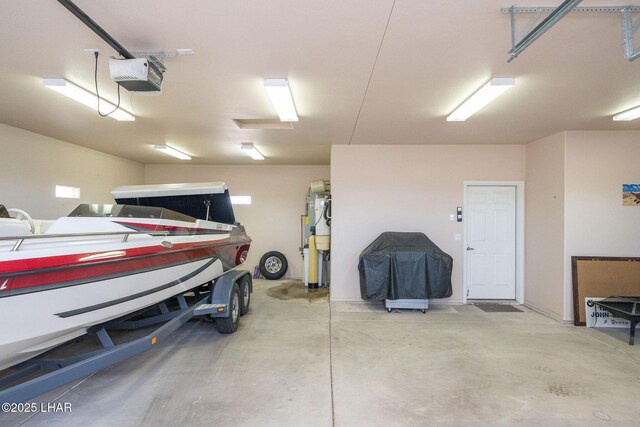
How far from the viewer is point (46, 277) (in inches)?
76.8

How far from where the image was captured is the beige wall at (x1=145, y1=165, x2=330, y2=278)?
27.8ft

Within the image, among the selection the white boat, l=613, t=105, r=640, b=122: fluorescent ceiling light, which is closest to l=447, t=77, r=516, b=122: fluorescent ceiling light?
l=613, t=105, r=640, b=122: fluorescent ceiling light

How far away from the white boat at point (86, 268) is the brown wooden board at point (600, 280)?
17.9ft

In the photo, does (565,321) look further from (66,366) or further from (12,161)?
(12,161)

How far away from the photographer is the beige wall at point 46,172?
489cm

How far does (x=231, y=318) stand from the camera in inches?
169

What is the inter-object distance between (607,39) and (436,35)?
1.38m

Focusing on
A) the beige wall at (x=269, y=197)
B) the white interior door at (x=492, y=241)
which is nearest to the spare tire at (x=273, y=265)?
the beige wall at (x=269, y=197)

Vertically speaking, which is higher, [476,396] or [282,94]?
[282,94]

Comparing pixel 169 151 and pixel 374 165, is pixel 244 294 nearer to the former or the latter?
pixel 374 165

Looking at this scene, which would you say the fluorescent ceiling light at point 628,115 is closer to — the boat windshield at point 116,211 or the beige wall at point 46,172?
the boat windshield at point 116,211

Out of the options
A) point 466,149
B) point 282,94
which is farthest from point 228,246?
point 466,149

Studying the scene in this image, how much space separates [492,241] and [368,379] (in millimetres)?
4167

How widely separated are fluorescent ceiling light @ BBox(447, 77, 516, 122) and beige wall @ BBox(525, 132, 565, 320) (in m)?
2.11
